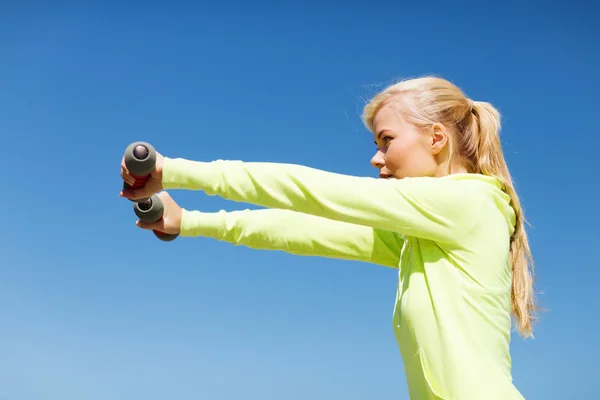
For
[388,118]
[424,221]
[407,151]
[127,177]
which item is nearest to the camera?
[127,177]

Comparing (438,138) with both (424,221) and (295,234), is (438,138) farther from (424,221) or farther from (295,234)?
(295,234)

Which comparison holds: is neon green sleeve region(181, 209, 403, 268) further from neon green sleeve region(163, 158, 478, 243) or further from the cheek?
neon green sleeve region(163, 158, 478, 243)

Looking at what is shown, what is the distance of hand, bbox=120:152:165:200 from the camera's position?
374cm

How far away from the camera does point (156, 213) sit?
4.58m

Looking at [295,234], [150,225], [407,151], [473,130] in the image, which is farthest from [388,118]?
[150,225]

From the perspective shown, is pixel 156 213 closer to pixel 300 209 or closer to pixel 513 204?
pixel 300 209

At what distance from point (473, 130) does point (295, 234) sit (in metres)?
1.33

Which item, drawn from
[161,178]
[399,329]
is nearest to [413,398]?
[399,329]

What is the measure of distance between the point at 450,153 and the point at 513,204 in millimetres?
502

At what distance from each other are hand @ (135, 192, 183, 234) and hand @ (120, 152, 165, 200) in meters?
0.71

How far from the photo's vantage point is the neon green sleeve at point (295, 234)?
473cm

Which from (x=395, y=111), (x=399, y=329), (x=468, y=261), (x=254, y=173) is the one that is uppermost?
(x=395, y=111)

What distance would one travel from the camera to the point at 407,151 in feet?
14.5

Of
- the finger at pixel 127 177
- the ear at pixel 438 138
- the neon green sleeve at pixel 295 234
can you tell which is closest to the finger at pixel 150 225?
the neon green sleeve at pixel 295 234
